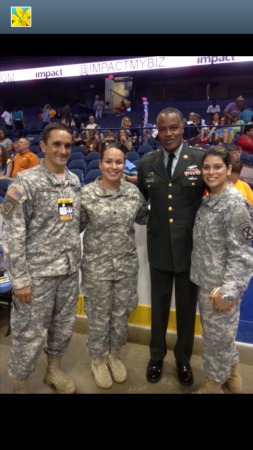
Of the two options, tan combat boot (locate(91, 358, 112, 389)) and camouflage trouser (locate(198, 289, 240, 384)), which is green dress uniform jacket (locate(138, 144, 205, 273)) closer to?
camouflage trouser (locate(198, 289, 240, 384))

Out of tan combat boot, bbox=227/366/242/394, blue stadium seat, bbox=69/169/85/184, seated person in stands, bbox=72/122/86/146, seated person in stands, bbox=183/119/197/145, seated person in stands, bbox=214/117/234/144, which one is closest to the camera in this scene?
tan combat boot, bbox=227/366/242/394

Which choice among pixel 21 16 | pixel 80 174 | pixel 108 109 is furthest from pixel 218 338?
pixel 108 109

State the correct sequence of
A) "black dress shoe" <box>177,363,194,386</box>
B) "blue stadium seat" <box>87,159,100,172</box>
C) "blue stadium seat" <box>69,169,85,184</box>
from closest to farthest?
1. "black dress shoe" <box>177,363,194,386</box>
2. "blue stadium seat" <box>69,169,85,184</box>
3. "blue stadium seat" <box>87,159,100,172</box>

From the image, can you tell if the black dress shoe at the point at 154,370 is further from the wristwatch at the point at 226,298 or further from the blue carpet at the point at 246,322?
the wristwatch at the point at 226,298

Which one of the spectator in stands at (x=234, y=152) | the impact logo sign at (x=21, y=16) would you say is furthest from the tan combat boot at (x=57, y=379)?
the impact logo sign at (x=21, y=16)

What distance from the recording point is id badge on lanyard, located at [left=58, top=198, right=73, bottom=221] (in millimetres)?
1691

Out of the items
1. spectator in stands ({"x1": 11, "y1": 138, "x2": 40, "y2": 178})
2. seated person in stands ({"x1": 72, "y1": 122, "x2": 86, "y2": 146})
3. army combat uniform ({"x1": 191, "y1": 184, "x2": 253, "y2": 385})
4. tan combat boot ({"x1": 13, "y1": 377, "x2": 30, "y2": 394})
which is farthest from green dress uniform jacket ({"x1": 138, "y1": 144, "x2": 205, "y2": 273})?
seated person in stands ({"x1": 72, "y1": 122, "x2": 86, "y2": 146})

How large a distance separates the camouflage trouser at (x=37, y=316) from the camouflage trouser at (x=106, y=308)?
0.13 meters

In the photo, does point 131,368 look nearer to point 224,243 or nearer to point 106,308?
point 106,308

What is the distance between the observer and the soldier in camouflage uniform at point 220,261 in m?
1.56

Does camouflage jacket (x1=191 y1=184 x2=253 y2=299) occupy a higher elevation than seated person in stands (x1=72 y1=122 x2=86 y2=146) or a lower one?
lower

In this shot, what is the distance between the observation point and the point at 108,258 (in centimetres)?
188

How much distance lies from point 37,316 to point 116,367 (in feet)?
2.32
